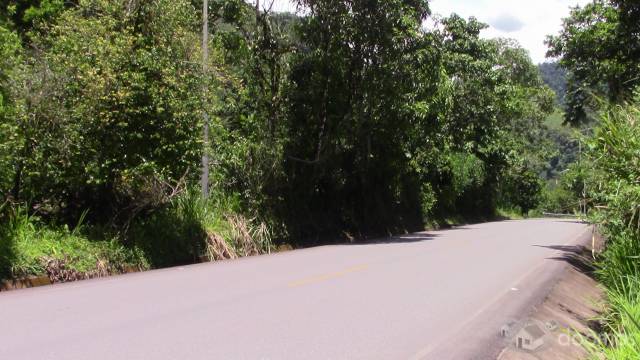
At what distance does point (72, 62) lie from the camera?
13219 millimetres

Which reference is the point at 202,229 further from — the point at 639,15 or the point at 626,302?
the point at 639,15

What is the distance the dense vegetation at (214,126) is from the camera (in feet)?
→ 42.3

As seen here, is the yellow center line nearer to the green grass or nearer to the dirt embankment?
the dirt embankment

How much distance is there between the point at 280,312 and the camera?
27.5 ft

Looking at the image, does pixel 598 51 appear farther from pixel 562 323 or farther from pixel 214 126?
pixel 562 323

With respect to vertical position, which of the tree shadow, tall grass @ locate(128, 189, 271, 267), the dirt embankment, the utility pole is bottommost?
the tree shadow

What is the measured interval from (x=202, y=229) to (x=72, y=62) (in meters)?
4.99

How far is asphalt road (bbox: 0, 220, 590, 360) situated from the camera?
6.58 meters

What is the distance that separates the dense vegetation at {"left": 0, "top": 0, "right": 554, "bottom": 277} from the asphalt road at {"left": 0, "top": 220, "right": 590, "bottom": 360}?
5.99 feet

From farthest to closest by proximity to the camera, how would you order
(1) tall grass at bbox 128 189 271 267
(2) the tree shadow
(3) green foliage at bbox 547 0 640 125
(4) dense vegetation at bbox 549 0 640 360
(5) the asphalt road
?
(3) green foliage at bbox 547 0 640 125
(2) the tree shadow
(1) tall grass at bbox 128 189 271 267
(4) dense vegetation at bbox 549 0 640 360
(5) the asphalt road

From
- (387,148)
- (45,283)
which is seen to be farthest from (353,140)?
(45,283)

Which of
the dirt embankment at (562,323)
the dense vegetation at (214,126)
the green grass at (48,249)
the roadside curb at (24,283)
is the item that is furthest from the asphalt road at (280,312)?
the dense vegetation at (214,126)

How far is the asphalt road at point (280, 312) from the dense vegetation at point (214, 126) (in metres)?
1.83

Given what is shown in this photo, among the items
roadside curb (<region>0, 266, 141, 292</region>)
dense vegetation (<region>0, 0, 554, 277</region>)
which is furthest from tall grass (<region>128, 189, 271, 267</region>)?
roadside curb (<region>0, 266, 141, 292</region>)
